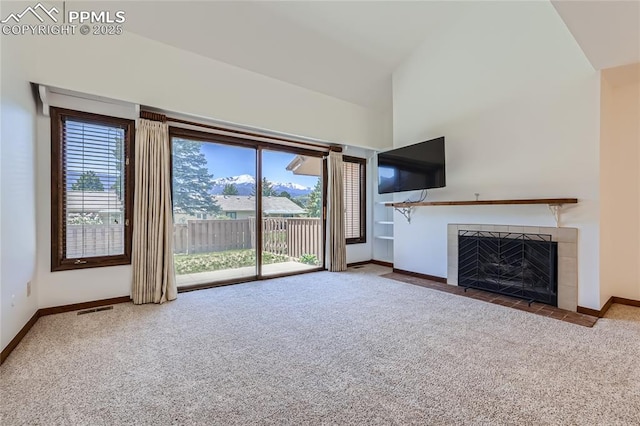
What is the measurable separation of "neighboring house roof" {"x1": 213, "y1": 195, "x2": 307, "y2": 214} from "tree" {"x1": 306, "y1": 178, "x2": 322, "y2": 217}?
0.28 meters

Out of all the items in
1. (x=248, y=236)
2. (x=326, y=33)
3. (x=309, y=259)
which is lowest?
(x=309, y=259)

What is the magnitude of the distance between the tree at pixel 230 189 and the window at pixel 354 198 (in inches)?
89.9

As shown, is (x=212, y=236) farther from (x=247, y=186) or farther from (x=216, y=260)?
(x=247, y=186)

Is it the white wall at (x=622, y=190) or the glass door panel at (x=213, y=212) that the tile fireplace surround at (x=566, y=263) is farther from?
the glass door panel at (x=213, y=212)

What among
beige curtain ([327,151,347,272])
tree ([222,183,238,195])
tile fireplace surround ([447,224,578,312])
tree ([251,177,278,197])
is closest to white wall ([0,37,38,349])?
tree ([222,183,238,195])

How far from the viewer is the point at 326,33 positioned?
4.12 m

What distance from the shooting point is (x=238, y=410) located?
1647mm

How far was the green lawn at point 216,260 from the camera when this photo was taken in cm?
422

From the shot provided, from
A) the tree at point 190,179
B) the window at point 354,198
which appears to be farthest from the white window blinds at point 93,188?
the window at point 354,198

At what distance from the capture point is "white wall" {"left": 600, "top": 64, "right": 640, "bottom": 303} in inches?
131

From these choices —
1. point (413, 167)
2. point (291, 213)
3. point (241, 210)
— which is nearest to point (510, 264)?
point (413, 167)

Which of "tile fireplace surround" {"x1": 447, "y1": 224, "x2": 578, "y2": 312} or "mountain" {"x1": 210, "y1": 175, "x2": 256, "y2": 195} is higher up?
"mountain" {"x1": 210, "y1": 175, "x2": 256, "y2": 195}

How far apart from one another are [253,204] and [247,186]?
0.99ft

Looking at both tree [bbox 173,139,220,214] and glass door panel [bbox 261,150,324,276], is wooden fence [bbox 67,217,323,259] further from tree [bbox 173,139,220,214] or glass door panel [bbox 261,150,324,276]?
tree [bbox 173,139,220,214]
